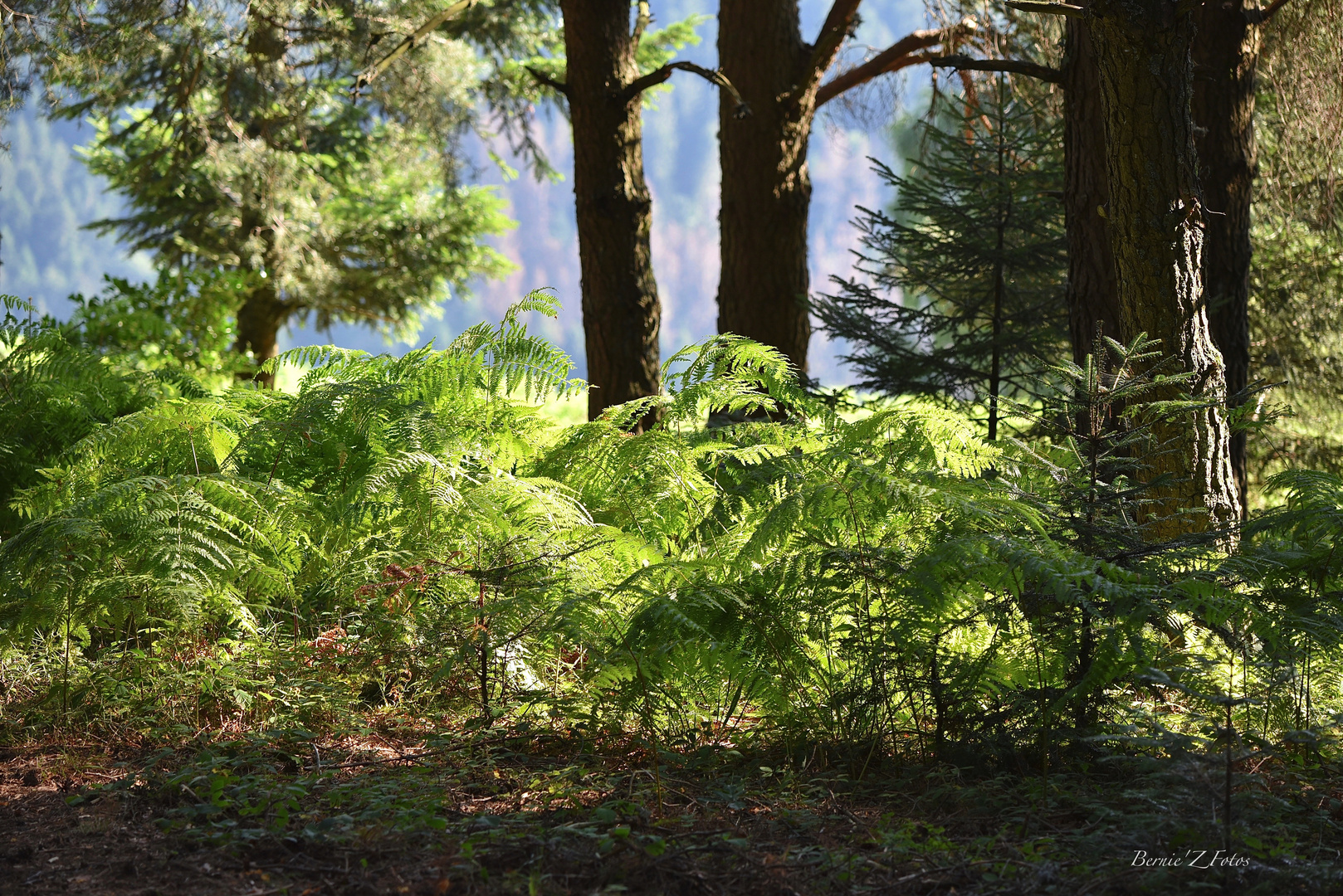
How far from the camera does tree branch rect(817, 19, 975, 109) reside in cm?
650

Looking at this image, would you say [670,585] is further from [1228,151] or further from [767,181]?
[767,181]

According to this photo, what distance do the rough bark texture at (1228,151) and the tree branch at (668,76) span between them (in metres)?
2.22

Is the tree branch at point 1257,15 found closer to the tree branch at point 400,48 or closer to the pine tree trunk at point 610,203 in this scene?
the pine tree trunk at point 610,203

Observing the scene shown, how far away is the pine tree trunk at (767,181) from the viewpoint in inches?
243

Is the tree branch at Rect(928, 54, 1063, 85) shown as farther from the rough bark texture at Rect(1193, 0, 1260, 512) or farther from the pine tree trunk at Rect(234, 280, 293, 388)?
the pine tree trunk at Rect(234, 280, 293, 388)

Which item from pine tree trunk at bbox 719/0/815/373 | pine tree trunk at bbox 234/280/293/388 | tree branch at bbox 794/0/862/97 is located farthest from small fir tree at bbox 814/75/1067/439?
pine tree trunk at bbox 234/280/293/388

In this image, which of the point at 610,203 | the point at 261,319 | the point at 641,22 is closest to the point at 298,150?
the point at 261,319

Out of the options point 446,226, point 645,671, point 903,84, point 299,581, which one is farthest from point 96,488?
point 446,226

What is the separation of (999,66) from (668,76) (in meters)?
1.91

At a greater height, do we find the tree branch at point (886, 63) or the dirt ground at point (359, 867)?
the tree branch at point (886, 63)

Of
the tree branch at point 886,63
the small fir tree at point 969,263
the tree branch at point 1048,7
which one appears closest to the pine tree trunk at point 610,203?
the small fir tree at point 969,263

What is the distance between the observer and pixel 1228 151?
4.54 metres

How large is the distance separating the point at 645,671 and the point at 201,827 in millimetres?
1014

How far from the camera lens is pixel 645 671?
2.36 meters
